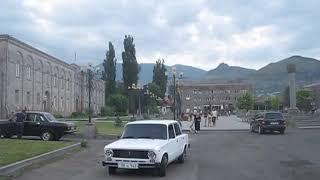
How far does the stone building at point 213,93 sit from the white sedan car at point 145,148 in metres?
162

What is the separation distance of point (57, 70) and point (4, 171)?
75.2 meters

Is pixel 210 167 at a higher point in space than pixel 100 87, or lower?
lower

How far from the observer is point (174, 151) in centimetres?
1562

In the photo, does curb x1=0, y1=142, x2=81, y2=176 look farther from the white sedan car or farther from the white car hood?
the white car hood

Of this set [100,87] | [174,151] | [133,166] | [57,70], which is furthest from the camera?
[100,87]

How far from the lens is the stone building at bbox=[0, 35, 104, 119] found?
6412 centimetres

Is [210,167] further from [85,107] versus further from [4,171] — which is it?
[85,107]

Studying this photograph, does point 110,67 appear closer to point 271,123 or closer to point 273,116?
point 273,116

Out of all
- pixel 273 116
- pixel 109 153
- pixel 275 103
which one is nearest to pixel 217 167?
pixel 109 153

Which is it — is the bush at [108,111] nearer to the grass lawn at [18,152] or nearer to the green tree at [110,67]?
the green tree at [110,67]

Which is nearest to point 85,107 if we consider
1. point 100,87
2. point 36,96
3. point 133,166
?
point 100,87

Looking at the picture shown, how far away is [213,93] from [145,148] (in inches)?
6703

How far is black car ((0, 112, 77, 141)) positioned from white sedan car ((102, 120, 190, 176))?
43.2 ft

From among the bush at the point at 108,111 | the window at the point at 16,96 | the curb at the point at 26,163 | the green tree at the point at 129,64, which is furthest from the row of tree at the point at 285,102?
the curb at the point at 26,163
